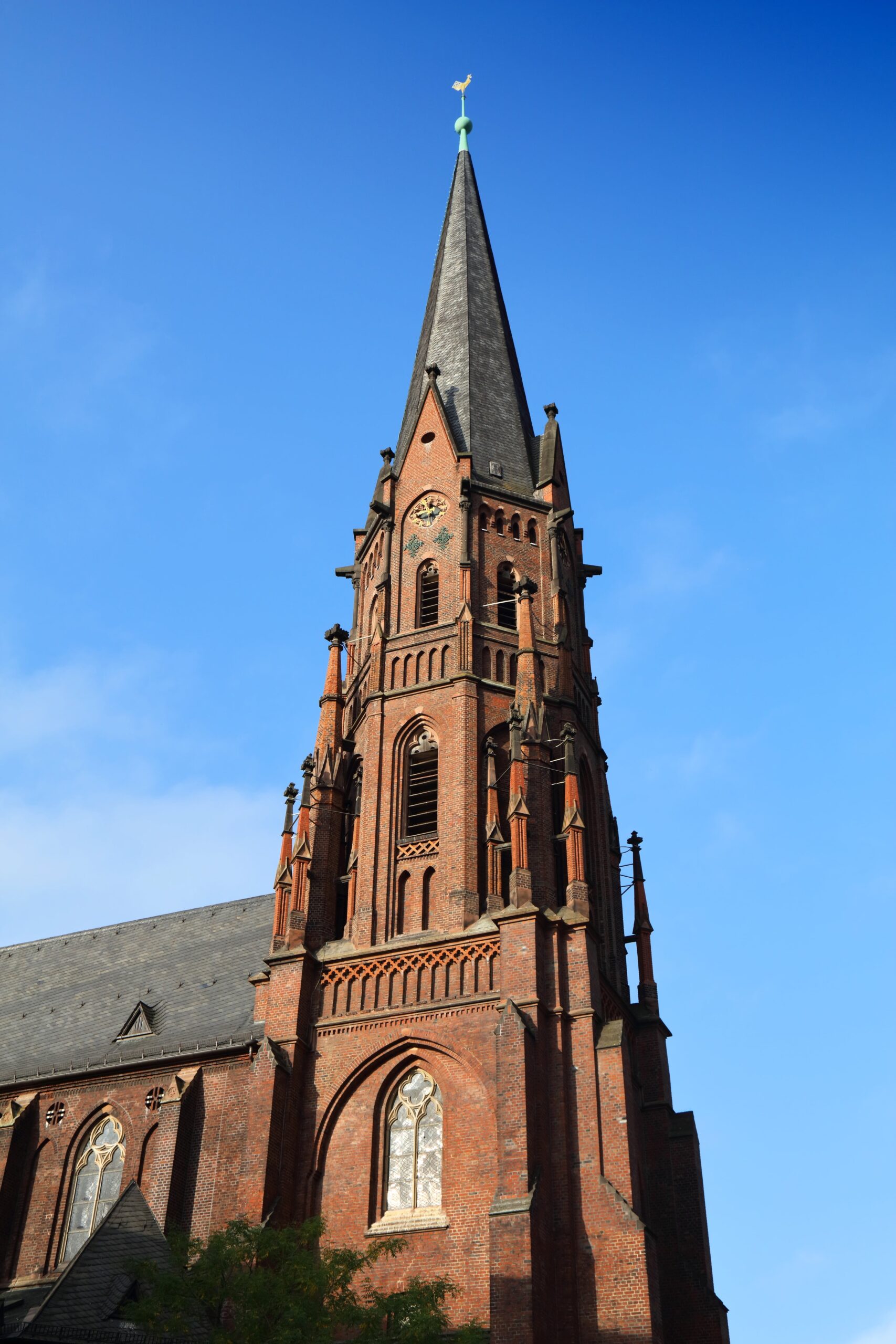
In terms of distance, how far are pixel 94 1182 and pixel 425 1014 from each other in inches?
348

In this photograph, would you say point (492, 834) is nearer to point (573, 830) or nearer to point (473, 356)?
point (573, 830)

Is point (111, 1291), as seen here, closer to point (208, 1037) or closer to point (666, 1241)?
point (208, 1037)

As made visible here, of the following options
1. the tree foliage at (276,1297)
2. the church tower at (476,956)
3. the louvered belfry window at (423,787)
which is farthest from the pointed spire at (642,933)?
the tree foliage at (276,1297)

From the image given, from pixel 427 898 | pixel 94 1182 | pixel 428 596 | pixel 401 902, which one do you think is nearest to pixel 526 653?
pixel 428 596

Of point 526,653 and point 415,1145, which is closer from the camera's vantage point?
point 415,1145

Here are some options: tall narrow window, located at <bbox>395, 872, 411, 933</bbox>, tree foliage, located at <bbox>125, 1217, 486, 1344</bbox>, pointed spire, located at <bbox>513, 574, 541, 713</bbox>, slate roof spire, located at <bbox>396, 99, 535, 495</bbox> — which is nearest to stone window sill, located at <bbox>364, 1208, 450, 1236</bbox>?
tree foliage, located at <bbox>125, 1217, 486, 1344</bbox>

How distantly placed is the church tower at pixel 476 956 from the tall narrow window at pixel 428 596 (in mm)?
77

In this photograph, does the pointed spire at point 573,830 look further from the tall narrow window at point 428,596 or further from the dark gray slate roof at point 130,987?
the dark gray slate roof at point 130,987

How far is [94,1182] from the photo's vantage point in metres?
33.3

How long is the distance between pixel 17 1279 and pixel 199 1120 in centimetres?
520

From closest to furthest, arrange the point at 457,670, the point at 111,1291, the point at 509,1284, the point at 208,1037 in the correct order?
1. the point at 509,1284
2. the point at 111,1291
3. the point at 208,1037
4. the point at 457,670

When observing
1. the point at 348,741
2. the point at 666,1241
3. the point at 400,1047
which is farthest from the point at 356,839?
the point at 666,1241

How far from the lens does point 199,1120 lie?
3250 cm

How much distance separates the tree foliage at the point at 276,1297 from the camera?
23.4 m
